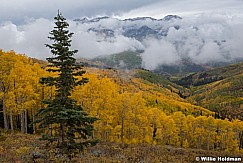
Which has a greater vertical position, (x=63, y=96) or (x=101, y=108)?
(x=63, y=96)

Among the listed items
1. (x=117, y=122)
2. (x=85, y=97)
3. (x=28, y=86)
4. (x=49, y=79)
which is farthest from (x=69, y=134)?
(x=117, y=122)

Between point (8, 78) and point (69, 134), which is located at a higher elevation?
point (8, 78)

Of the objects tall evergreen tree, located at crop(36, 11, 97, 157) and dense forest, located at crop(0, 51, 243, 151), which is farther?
dense forest, located at crop(0, 51, 243, 151)

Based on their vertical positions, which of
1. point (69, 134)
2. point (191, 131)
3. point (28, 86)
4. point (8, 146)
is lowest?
point (191, 131)

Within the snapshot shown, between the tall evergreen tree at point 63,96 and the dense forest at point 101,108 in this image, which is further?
the dense forest at point 101,108

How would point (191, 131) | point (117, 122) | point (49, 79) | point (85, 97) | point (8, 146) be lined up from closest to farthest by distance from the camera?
point (49, 79)
point (8, 146)
point (85, 97)
point (117, 122)
point (191, 131)

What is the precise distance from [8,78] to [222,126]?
72.8m

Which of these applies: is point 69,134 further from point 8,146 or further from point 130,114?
point 130,114

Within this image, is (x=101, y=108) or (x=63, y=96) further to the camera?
(x=101, y=108)

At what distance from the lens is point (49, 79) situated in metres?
15.8

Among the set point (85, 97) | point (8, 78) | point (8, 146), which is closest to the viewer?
point (8, 146)

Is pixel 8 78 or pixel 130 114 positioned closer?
pixel 8 78

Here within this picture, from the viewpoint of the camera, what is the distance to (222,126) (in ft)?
282

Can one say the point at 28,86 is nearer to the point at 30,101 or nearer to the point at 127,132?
the point at 30,101
